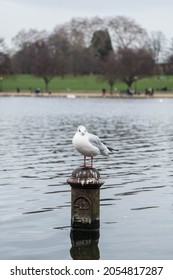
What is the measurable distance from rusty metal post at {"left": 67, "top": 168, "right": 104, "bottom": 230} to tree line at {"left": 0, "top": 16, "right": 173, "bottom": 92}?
122 m

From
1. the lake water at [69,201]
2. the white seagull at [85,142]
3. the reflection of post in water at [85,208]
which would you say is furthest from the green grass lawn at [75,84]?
the reflection of post in water at [85,208]

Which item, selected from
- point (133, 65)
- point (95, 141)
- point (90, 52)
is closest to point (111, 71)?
point (133, 65)

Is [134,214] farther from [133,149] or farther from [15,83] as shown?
[15,83]

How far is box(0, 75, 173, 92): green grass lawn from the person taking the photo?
151250mm

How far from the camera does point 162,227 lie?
1725cm

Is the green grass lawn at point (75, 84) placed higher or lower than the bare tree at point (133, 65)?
lower

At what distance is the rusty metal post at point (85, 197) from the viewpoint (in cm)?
1585

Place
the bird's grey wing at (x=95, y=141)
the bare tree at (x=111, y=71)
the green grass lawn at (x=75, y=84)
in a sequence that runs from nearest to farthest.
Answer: the bird's grey wing at (x=95, y=141), the bare tree at (x=111, y=71), the green grass lawn at (x=75, y=84)

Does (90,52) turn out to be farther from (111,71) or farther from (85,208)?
(85,208)

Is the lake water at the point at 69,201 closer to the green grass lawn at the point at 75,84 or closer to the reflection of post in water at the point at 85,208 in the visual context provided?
the reflection of post in water at the point at 85,208

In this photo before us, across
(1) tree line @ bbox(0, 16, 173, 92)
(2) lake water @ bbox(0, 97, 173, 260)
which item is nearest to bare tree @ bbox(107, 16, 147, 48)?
(1) tree line @ bbox(0, 16, 173, 92)

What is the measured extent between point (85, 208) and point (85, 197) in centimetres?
27

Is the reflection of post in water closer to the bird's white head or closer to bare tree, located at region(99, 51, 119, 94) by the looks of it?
the bird's white head
